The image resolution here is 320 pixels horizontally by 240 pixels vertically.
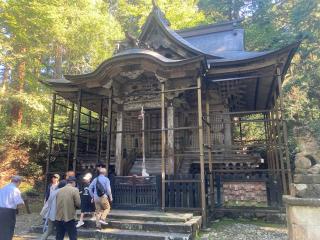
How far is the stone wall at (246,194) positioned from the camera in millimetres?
13028

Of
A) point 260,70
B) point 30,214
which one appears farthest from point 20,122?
point 260,70

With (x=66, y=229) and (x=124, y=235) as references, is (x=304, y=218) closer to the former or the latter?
(x=124, y=235)

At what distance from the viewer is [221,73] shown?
10352mm

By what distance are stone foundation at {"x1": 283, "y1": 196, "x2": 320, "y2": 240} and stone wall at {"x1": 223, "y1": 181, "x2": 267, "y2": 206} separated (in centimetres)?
770

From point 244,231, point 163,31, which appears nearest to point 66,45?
point 163,31

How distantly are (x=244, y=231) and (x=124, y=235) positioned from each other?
11.0ft

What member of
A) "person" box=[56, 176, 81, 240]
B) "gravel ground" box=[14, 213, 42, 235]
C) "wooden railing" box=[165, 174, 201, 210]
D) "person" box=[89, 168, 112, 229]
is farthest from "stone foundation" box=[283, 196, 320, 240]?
"gravel ground" box=[14, 213, 42, 235]

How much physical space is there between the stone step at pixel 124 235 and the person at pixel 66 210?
136cm

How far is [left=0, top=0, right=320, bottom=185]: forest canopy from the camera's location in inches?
588

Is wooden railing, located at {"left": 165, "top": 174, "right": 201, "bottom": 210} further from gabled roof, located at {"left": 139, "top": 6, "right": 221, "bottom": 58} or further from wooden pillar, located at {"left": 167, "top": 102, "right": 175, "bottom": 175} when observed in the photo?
gabled roof, located at {"left": 139, "top": 6, "right": 221, "bottom": 58}

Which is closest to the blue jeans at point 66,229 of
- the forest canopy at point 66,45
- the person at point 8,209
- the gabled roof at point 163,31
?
the person at point 8,209

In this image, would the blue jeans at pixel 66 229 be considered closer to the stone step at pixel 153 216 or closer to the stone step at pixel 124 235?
the stone step at pixel 124 235

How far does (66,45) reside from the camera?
1697 centimetres

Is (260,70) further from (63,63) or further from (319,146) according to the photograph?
(63,63)
